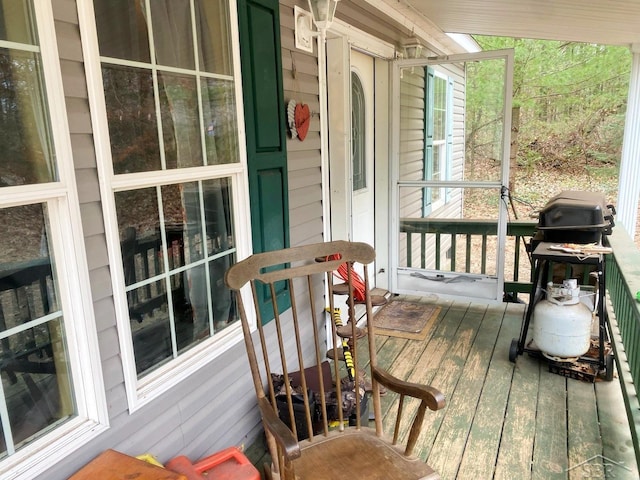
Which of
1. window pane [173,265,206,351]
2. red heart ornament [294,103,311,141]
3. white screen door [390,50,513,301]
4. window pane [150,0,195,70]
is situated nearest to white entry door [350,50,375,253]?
white screen door [390,50,513,301]

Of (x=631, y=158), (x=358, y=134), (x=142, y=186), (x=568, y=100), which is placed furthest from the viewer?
(x=568, y=100)

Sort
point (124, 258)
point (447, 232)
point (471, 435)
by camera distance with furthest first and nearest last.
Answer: point (447, 232) < point (471, 435) < point (124, 258)

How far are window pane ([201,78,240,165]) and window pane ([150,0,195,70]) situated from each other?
13cm

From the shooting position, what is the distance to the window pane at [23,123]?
3.89 feet

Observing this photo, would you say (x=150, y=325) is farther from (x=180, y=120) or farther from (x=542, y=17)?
(x=542, y=17)

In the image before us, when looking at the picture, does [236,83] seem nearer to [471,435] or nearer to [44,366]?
[44,366]

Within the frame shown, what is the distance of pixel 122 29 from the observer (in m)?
1.49

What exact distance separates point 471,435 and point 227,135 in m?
1.82

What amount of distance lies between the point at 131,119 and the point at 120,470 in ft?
3.50

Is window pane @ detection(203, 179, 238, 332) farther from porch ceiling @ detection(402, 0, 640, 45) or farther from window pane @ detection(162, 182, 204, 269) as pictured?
porch ceiling @ detection(402, 0, 640, 45)

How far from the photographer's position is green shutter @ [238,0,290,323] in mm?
2072

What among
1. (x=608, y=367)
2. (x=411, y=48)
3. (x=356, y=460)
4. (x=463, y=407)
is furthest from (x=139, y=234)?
(x=411, y=48)

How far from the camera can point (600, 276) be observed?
2.74 meters

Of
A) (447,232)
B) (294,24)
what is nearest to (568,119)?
(447,232)
